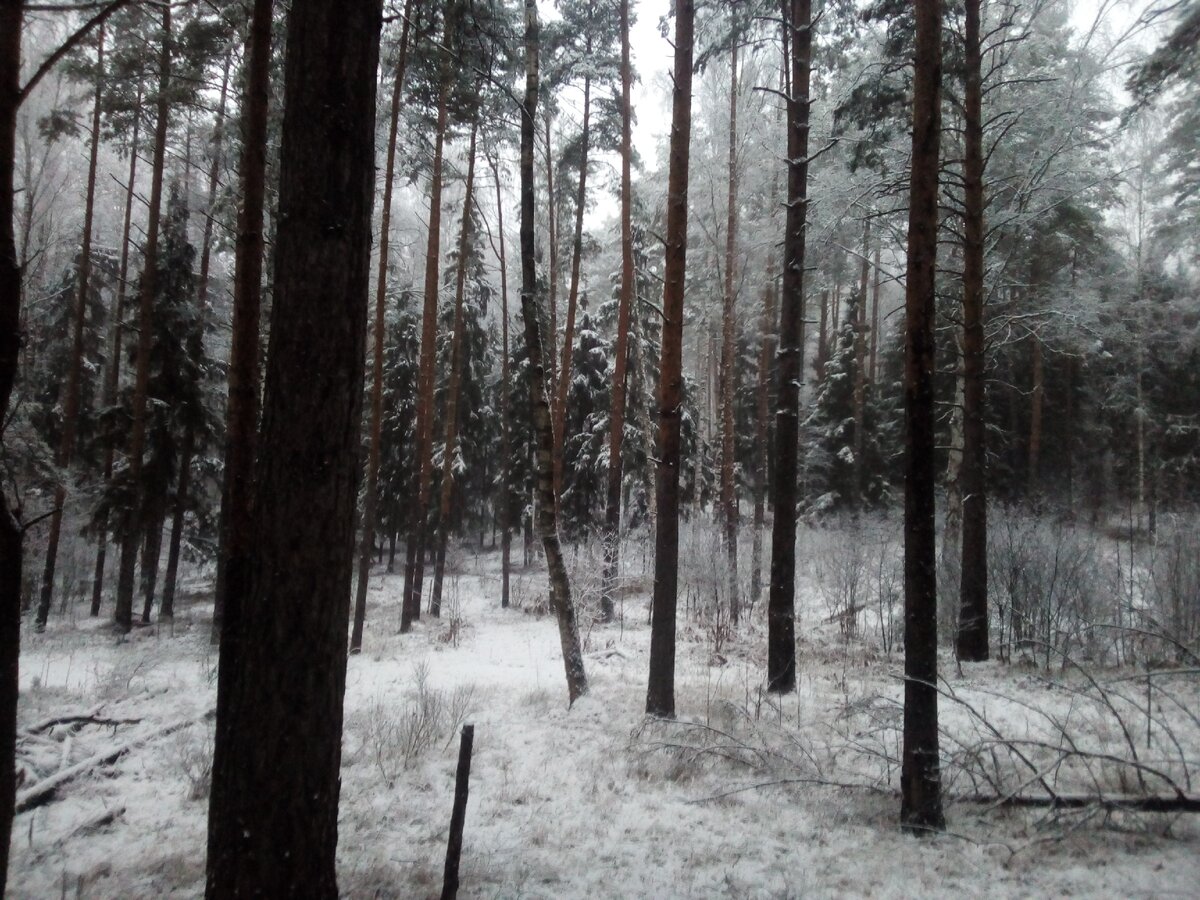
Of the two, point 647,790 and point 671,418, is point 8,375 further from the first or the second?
point 671,418

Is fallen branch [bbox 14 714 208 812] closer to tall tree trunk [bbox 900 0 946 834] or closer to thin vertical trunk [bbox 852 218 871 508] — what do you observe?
tall tree trunk [bbox 900 0 946 834]

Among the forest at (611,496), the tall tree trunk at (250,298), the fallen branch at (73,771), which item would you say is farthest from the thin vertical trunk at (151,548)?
the tall tree trunk at (250,298)

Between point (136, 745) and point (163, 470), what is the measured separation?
1176cm

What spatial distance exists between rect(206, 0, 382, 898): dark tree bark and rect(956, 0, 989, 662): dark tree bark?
344 inches

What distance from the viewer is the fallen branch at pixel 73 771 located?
5211mm

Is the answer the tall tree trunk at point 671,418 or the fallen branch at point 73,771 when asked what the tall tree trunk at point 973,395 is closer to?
the tall tree trunk at point 671,418

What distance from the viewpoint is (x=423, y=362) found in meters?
13.9

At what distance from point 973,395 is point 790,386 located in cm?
311

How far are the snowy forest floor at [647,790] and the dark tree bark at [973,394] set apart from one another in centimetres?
67

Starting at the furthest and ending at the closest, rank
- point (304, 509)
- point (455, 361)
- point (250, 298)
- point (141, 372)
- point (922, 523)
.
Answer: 1. point (455, 361)
2. point (141, 372)
3. point (250, 298)
4. point (922, 523)
5. point (304, 509)

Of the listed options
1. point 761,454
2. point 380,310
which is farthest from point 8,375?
point 761,454

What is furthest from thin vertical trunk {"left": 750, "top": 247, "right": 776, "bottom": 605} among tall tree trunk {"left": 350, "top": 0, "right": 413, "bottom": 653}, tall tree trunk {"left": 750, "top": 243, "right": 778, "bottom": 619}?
tall tree trunk {"left": 350, "top": 0, "right": 413, "bottom": 653}

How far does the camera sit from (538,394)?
8.79 metres

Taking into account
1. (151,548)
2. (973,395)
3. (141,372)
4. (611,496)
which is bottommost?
(151,548)
